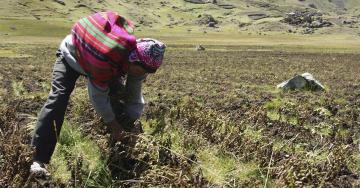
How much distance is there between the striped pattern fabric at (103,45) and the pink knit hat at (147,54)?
77 mm

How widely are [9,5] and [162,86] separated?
165 m

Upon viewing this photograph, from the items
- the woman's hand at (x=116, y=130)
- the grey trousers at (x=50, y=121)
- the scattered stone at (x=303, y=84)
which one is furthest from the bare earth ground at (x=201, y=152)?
the scattered stone at (x=303, y=84)

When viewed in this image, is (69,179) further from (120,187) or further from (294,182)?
(294,182)

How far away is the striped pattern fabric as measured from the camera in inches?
220

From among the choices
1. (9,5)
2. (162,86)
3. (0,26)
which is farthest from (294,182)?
(9,5)

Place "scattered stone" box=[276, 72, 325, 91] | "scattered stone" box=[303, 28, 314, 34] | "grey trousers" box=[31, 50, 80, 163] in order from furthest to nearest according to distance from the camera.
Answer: "scattered stone" box=[303, 28, 314, 34], "scattered stone" box=[276, 72, 325, 91], "grey trousers" box=[31, 50, 80, 163]

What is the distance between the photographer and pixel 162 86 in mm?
19422

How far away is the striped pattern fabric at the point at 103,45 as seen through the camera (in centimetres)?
558

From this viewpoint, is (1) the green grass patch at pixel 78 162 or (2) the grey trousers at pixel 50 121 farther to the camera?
(2) the grey trousers at pixel 50 121

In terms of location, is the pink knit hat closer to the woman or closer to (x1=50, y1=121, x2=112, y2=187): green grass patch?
the woman

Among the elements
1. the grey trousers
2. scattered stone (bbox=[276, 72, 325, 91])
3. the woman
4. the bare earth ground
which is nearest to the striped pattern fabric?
the woman

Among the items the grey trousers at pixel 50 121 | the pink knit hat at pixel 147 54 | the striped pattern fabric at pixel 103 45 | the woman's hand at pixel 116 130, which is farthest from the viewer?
the woman's hand at pixel 116 130

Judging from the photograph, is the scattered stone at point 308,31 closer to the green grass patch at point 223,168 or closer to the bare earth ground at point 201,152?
the bare earth ground at point 201,152

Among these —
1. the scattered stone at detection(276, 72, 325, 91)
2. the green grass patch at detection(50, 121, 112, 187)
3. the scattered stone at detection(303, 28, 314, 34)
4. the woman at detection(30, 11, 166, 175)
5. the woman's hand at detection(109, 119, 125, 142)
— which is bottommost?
the scattered stone at detection(303, 28, 314, 34)
